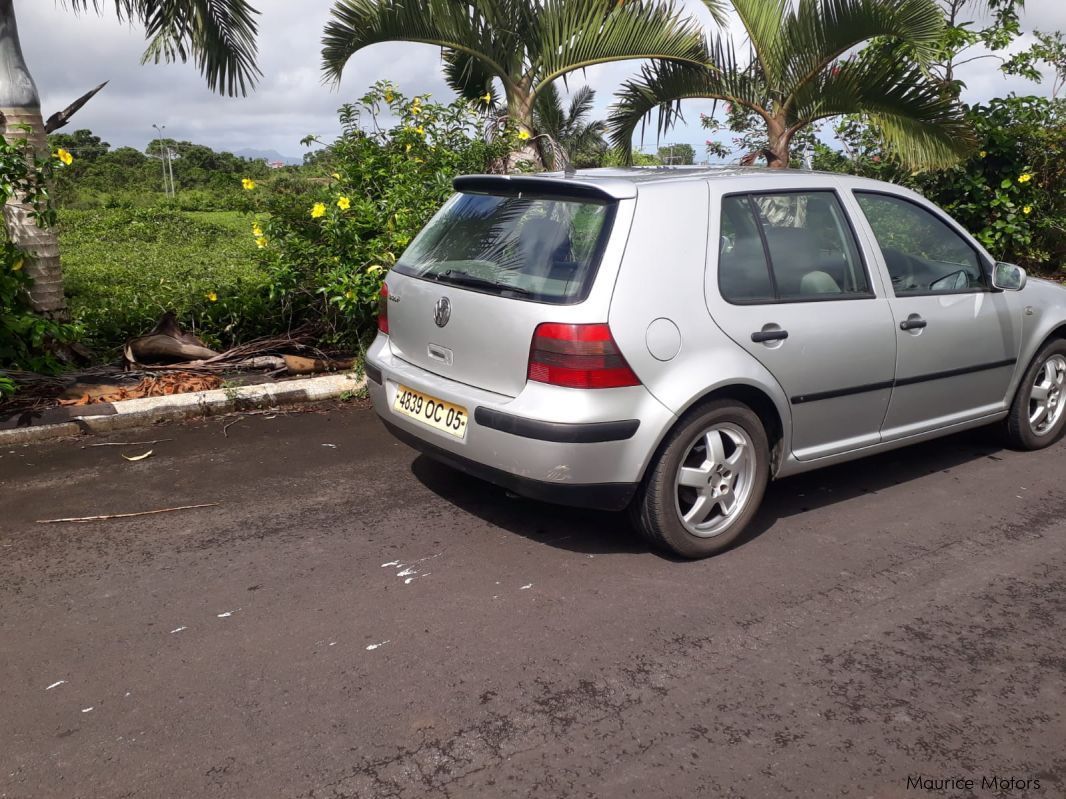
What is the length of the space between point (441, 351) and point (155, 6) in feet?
15.5

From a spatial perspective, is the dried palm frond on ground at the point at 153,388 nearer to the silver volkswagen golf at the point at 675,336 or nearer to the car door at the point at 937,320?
the silver volkswagen golf at the point at 675,336

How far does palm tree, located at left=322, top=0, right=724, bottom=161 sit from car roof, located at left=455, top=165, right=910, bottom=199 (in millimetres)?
4054

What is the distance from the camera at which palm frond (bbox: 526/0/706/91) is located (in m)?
8.74

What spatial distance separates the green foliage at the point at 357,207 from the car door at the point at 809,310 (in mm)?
2949

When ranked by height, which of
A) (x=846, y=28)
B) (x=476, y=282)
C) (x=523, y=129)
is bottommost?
(x=476, y=282)

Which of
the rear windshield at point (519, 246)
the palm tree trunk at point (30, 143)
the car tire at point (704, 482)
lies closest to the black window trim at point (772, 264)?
the car tire at point (704, 482)

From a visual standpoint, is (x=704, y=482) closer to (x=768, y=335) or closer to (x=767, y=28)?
(x=768, y=335)

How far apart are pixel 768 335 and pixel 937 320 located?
3.98ft

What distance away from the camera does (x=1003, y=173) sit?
32.8 feet

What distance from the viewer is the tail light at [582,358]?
3.65 meters

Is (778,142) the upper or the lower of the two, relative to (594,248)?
upper

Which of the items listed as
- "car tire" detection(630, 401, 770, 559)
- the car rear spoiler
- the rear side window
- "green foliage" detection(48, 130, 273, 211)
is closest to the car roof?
the car rear spoiler

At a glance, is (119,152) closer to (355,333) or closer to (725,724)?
(355,333)

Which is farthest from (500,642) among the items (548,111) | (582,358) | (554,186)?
(548,111)
